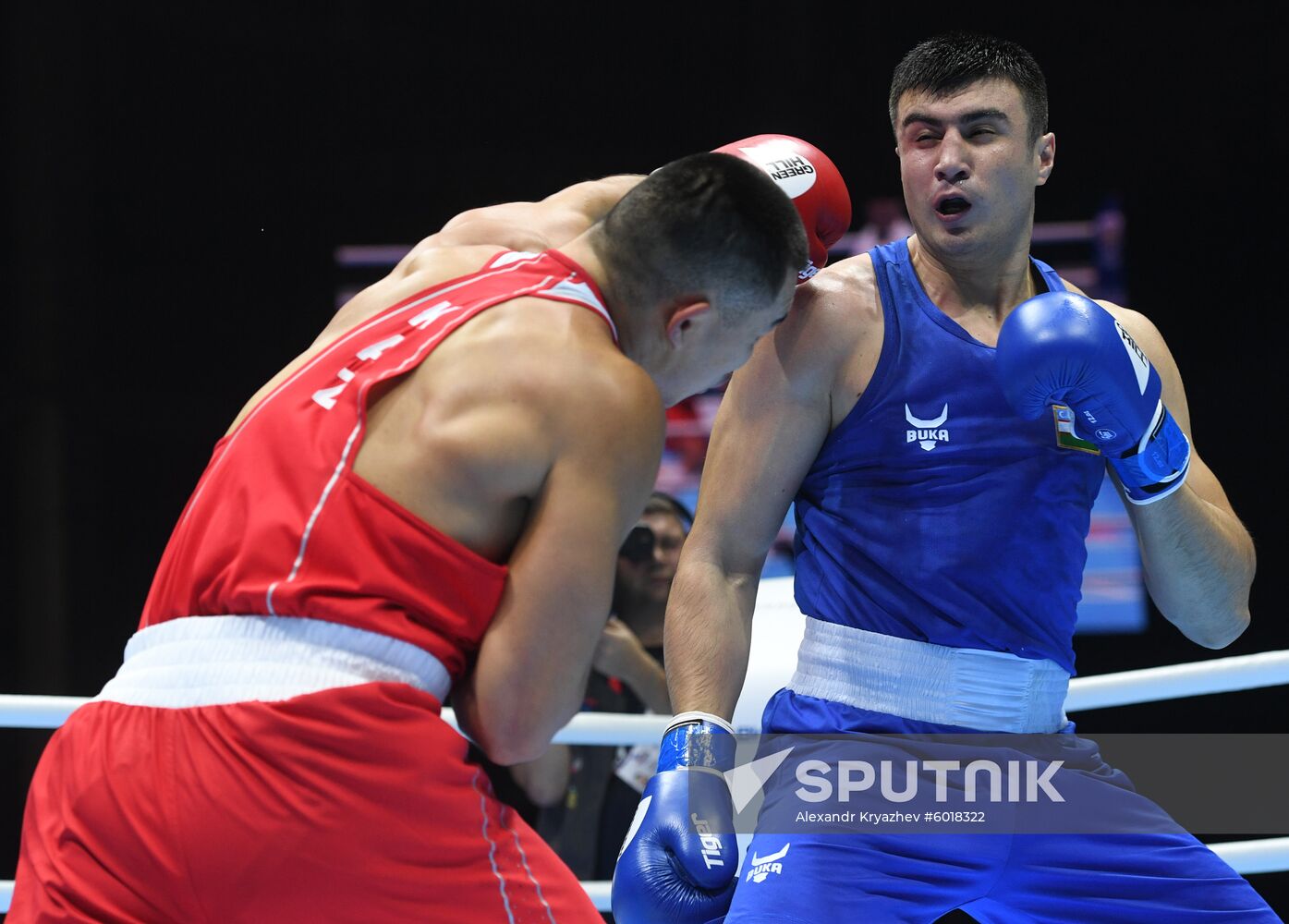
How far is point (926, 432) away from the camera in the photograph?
2279 mm

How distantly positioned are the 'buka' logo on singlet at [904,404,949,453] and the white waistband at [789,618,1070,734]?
314 millimetres

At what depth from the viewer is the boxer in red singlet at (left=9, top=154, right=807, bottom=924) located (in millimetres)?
1512

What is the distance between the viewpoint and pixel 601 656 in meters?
3.70

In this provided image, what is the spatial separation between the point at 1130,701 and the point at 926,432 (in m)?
0.91

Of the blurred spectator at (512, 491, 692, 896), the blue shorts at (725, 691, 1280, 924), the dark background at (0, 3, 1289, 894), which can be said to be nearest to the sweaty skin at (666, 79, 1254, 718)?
the blue shorts at (725, 691, 1280, 924)

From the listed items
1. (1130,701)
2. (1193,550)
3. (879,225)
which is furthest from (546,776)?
(879,225)

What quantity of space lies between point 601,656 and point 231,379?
10.3 ft

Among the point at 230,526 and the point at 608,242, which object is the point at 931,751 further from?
the point at 230,526

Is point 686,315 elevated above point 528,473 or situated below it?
above

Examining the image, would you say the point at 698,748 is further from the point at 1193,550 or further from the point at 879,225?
the point at 879,225

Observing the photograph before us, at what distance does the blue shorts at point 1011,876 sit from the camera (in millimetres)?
2020

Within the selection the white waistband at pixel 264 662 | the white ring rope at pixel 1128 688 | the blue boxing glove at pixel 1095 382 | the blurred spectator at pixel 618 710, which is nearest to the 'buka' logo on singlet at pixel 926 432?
the blue boxing glove at pixel 1095 382

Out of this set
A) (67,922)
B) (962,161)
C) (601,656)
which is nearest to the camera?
(67,922)

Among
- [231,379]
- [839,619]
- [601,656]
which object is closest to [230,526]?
[839,619]
